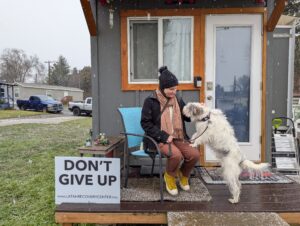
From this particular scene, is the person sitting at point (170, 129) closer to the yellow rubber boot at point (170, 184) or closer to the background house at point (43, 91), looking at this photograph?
the yellow rubber boot at point (170, 184)

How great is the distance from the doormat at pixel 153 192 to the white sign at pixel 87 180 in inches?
9.2

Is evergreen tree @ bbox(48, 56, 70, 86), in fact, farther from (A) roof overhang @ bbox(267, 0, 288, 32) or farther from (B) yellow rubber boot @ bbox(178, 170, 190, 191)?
(B) yellow rubber boot @ bbox(178, 170, 190, 191)

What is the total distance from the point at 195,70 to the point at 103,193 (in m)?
2.17

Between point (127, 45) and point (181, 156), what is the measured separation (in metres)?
1.91

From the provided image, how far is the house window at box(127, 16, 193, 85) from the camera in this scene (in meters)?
4.14

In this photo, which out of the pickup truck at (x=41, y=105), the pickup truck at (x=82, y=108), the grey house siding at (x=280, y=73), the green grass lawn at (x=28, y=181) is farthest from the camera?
the pickup truck at (x=41, y=105)

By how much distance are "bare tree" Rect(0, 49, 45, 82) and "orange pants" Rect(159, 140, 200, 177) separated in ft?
165

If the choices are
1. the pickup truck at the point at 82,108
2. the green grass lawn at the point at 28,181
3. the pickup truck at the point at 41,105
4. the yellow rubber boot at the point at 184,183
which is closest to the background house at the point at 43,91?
the pickup truck at the point at 41,105

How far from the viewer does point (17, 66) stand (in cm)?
5197

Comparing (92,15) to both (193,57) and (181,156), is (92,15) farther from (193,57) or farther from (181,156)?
(181,156)

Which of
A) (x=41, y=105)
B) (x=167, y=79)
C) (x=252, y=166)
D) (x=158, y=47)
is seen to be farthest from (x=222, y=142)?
(x=41, y=105)

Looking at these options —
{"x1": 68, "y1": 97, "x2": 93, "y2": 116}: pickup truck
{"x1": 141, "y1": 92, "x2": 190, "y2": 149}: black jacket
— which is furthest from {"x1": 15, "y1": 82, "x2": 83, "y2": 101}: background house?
{"x1": 141, "y1": 92, "x2": 190, "y2": 149}: black jacket

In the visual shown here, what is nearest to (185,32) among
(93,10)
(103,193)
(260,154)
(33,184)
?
(93,10)

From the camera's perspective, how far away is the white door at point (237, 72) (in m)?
4.07
